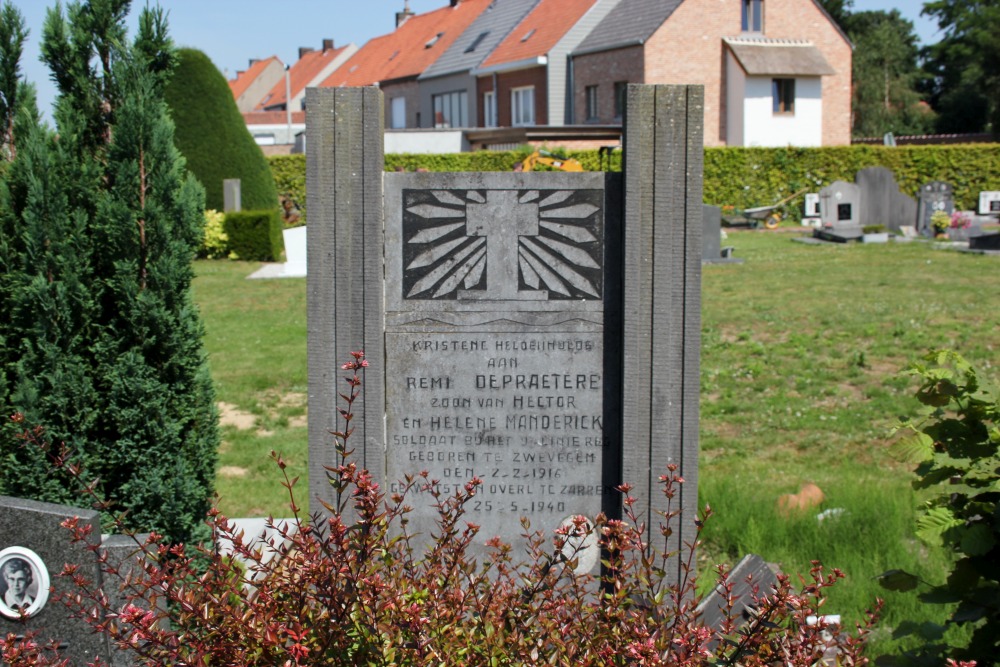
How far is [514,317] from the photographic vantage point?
420 centimetres

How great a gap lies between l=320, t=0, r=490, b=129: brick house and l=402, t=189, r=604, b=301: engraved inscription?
4198 cm

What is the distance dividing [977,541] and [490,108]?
A: 40.6 m

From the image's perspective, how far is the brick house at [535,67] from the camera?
3769 cm

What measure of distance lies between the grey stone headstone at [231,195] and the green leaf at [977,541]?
19643 millimetres

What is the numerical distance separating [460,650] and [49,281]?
2705 millimetres

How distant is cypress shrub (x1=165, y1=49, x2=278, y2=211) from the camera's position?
69.9 feet

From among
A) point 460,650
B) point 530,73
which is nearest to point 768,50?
point 530,73

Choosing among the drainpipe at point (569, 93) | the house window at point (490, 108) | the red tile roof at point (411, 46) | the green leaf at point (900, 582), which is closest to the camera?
the green leaf at point (900, 582)

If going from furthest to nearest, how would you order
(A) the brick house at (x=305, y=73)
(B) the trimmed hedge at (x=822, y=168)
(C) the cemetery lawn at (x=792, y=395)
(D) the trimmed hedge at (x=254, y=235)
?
1. (A) the brick house at (x=305, y=73)
2. (B) the trimmed hedge at (x=822, y=168)
3. (D) the trimmed hedge at (x=254, y=235)
4. (C) the cemetery lawn at (x=792, y=395)

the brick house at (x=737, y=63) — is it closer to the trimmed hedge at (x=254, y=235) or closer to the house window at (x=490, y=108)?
the house window at (x=490, y=108)

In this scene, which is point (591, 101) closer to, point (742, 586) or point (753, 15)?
point (753, 15)

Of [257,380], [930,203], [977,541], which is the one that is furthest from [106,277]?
[930,203]

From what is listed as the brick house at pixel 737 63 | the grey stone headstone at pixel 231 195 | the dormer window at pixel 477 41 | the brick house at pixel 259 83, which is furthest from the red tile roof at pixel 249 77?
the grey stone headstone at pixel 231 195

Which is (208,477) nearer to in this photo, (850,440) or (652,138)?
(652,138)
